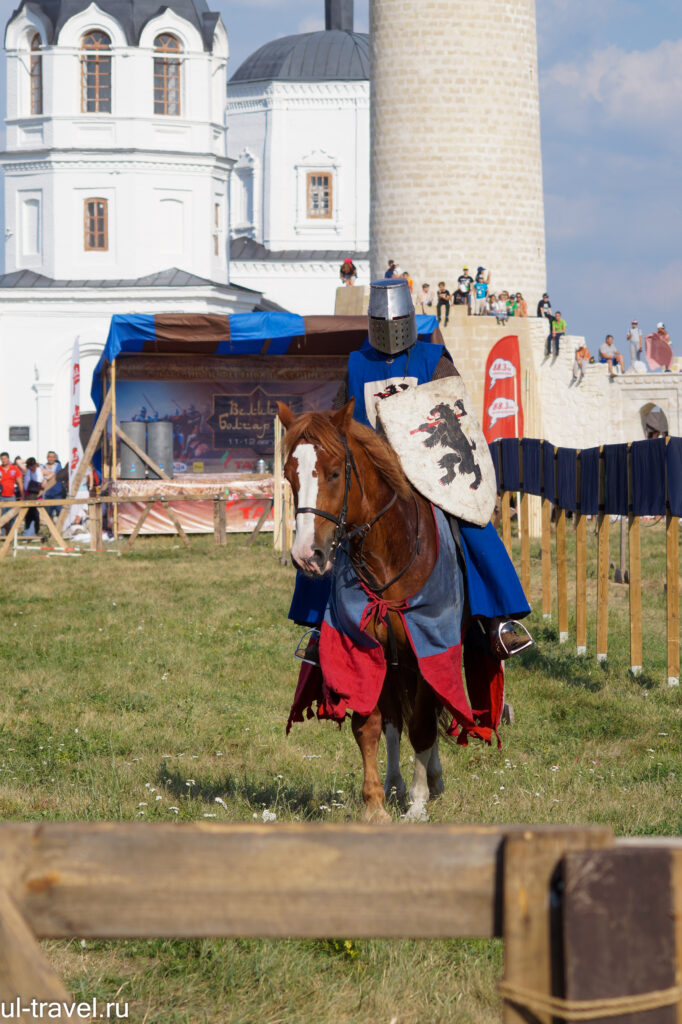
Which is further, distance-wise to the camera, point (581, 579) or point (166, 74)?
point (166, 74)

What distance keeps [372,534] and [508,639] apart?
105cm

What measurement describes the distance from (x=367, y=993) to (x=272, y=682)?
6551 millimetres

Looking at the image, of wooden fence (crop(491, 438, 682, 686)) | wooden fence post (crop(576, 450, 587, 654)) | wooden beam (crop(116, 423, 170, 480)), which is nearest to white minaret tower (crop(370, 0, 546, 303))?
wooden beam (crop(116, 423, 170, 480))

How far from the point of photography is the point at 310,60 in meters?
64.6

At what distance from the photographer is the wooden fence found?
11.2 metres

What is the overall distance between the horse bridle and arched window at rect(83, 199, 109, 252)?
4542 cm

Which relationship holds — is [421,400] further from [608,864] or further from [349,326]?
[349,326]

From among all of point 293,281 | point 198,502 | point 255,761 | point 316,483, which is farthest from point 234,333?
point 293,281

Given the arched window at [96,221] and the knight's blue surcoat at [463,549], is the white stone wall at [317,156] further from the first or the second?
the knight's blue surcoat at [463,549]

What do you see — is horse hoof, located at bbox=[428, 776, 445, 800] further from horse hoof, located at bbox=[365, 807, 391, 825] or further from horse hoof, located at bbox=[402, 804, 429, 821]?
horse hoof, located at bbox=[365, 807, 391, 825]

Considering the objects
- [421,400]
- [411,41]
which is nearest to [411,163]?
[411,41]

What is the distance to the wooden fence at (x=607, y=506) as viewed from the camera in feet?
36.6

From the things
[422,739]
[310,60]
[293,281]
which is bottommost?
[422,739]

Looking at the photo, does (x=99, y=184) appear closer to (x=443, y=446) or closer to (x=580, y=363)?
(x=580, y=363)
